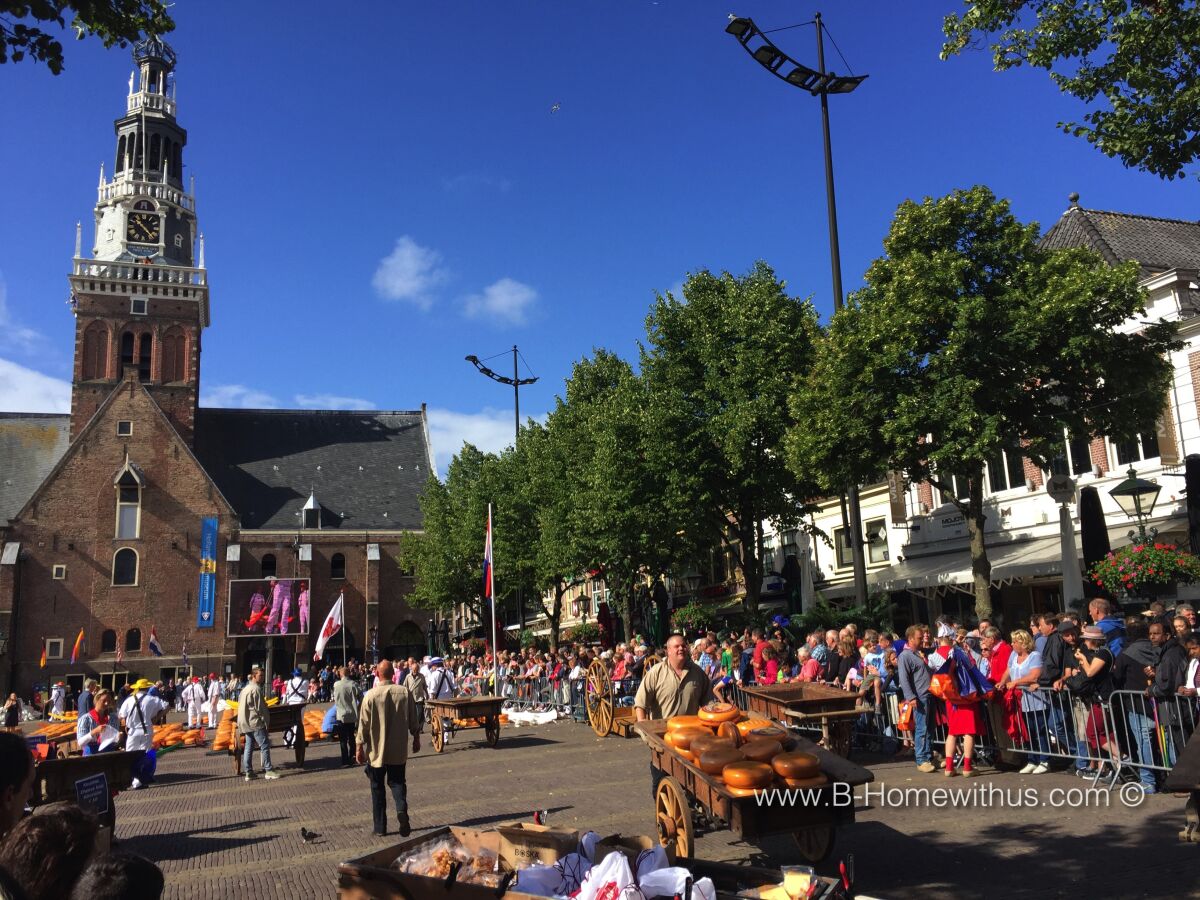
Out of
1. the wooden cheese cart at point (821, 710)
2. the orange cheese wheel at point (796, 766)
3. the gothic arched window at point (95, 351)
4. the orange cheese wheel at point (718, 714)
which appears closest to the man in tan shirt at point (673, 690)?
the orange cheese wheel at point (718, 714)

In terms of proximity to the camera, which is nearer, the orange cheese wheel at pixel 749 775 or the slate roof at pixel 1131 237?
the orange cheese wheel at pixel 749 775

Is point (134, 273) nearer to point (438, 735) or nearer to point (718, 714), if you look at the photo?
point (438, 735)

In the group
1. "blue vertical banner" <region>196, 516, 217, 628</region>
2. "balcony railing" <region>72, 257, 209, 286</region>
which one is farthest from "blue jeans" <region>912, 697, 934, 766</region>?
"balcony railing" <region>72, 257, 209, 286</region>

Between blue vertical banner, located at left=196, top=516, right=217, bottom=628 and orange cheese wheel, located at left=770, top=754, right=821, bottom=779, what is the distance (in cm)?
5048

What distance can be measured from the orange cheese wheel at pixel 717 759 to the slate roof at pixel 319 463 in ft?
175

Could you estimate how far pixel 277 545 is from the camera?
55.2 metres

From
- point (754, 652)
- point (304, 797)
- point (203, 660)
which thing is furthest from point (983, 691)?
point (203, 660)

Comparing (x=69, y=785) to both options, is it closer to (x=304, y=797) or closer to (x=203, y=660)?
(x=304, y=797)

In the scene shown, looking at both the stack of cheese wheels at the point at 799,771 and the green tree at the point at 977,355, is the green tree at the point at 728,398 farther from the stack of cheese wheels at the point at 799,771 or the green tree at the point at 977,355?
the stack of cheese wheels at the point at 799,771

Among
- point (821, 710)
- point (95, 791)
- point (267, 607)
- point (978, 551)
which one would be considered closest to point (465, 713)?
point (821, 710)

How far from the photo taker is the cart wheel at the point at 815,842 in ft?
22.6

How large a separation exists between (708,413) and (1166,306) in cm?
1123

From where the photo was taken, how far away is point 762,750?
6832mm

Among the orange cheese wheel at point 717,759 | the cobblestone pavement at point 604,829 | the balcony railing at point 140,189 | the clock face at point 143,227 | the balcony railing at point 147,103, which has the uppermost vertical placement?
the balcony railing at point 147,103
